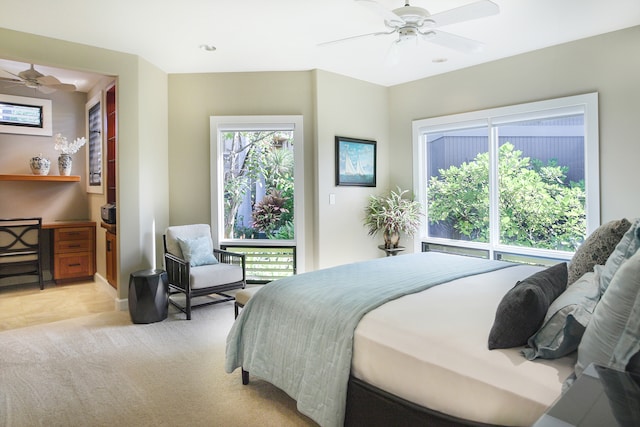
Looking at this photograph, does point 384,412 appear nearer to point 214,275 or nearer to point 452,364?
point 452,364

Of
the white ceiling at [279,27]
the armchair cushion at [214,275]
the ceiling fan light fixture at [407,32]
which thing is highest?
the white ceiling at [279,27]

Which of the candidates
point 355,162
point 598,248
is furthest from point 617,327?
point 355,162

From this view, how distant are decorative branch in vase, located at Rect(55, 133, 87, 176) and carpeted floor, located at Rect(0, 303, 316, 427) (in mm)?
2493

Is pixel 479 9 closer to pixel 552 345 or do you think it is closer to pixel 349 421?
pixel 552 345

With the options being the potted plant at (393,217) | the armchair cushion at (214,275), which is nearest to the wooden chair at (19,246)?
the armchair cushion at (214,275)

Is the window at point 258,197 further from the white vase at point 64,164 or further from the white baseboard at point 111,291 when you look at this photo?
the white vase at point 64,164

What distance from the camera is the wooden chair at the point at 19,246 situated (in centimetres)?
493

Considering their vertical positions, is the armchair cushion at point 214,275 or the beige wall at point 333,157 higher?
the beige wall at point 333,157

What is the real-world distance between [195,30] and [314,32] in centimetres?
105

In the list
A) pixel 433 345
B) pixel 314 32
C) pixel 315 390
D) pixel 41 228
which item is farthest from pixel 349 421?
pixel 41 228

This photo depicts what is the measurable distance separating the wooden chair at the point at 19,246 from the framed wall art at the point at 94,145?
82 centimetres

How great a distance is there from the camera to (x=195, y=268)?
4.02 meters

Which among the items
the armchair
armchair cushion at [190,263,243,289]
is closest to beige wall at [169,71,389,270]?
the armchair

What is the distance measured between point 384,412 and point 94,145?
5391 millimetres
